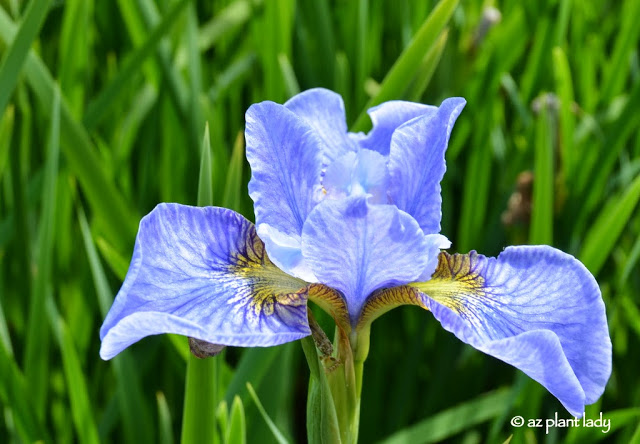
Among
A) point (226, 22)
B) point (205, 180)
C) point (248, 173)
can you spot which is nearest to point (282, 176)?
point (205, 180)

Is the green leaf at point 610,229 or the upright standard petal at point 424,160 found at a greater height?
the upright standard petal at point 424,160

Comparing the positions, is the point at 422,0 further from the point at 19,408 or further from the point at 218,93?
the point at 19,408

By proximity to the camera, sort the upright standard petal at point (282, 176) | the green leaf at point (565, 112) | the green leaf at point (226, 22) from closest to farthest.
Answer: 1. the upright standard petal at point (282, 176)
2. the green leaf at point (565, 112)
3. the green leaf at point (226, 22)

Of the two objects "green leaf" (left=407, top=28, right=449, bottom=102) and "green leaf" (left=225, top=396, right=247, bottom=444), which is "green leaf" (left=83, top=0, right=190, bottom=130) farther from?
"green leaf" (left=225, top=396, right=247, bottom=444)

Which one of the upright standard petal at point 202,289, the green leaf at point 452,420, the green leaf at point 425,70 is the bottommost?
the green leaf at point 452,420

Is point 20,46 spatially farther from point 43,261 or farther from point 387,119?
point 387,119

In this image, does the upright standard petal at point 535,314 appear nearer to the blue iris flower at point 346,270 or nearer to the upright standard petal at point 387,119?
the blue iris flower at point 346,270

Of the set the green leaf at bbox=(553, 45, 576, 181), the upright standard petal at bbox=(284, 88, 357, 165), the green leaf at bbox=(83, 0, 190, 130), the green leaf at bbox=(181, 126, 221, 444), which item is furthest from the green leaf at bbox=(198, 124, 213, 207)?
the green leaf at bbox=(553, 45, 576, 181)

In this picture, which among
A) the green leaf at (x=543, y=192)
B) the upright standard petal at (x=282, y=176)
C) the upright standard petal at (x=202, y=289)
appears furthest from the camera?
the green leaf at (x=543, y=192)

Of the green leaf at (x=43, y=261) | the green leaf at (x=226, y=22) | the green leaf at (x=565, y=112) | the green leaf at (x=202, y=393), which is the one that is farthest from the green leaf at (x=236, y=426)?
the green leaf at (x=226, y=22)

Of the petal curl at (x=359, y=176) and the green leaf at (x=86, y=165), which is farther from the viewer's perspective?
the green leaf at (x=86, y=165)
